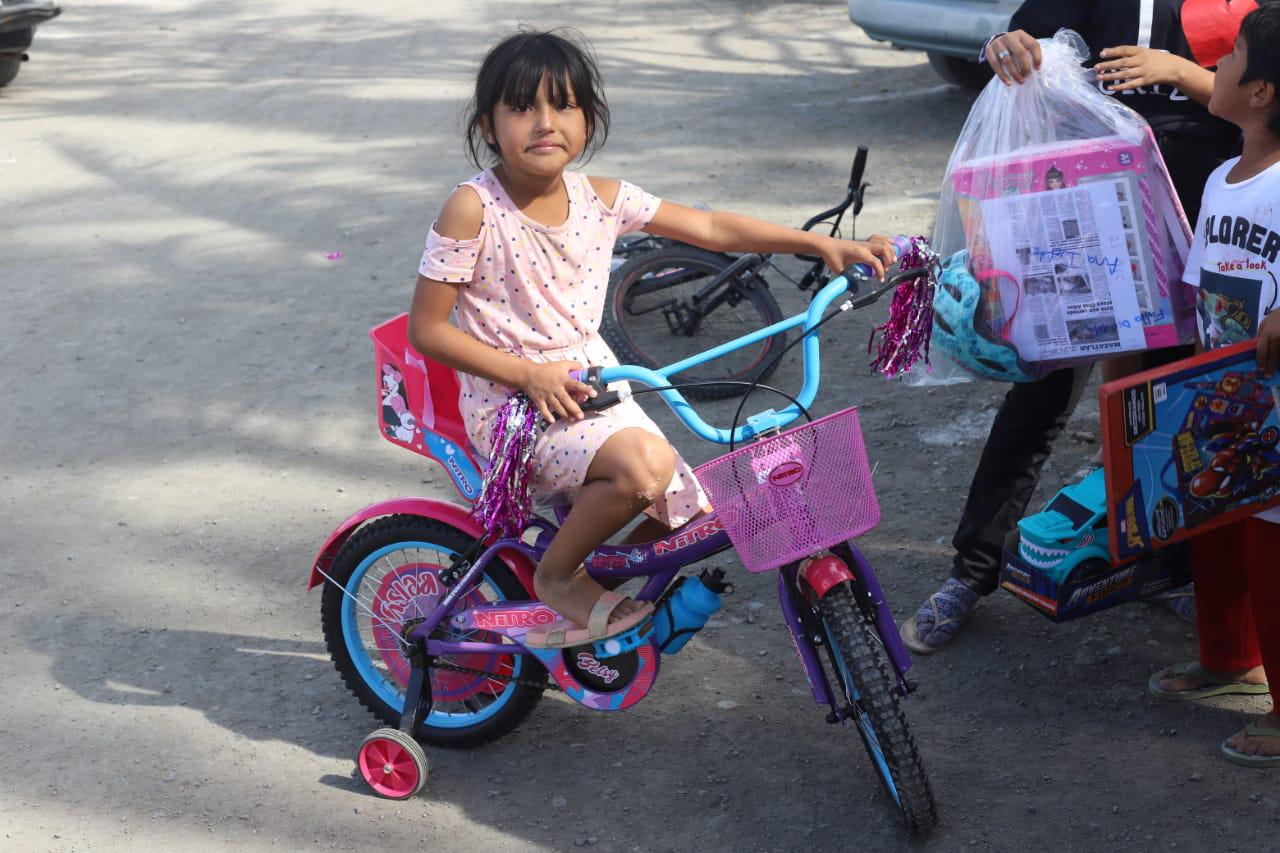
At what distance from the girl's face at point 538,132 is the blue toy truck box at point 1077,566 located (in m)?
1.51

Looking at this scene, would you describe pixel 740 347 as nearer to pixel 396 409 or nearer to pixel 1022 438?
pixel 396 409

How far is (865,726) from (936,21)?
625 centimetres

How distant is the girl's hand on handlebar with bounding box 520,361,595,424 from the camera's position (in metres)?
2.77

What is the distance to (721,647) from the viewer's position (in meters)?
3.88

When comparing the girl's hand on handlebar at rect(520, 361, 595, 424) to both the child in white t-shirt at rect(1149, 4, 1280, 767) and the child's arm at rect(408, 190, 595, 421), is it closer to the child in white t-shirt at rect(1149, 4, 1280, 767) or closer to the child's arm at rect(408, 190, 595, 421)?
the child's arm at rect(408, 190, 595, 421)

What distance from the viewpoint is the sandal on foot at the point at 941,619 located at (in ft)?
12.2

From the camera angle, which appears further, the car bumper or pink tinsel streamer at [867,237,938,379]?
the car bumper

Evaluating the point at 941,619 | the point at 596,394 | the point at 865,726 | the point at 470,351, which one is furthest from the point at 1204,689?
the point at 470,351

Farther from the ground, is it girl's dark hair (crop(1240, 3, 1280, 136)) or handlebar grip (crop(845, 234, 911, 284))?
girl's dark hair (crop(1240, 3, 1280, 136))

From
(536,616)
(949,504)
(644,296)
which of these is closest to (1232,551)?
(949,504)

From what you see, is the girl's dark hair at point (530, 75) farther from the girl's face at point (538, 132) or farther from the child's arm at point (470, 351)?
the child's arm at point (470, 351)

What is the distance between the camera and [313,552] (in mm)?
4449

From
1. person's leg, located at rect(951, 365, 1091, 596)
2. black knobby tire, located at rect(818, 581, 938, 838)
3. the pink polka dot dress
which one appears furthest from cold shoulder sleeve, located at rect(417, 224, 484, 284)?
person's leg, located at rect(951, 365, 1091, 596)

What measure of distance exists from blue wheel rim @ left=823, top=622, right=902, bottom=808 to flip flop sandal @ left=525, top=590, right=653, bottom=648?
52 centimetres
